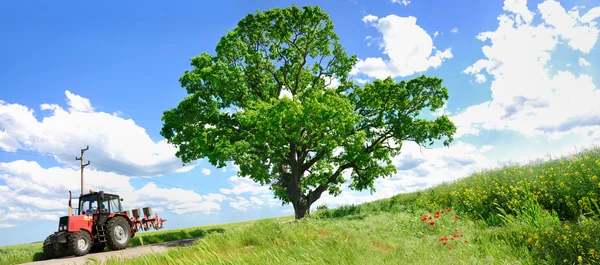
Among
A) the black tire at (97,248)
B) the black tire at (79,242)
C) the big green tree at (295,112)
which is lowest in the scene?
the black tire at (97,248)

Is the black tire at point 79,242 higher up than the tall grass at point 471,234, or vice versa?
the black tire at point 79,242

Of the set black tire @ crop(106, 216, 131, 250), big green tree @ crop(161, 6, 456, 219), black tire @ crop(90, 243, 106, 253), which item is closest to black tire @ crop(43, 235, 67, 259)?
black tire @ crop(90, 243, 106, 253)

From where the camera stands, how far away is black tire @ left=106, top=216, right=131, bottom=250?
1662 centimetres

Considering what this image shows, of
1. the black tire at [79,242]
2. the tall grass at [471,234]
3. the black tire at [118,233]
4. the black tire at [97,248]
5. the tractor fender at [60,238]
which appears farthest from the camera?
the black tire at [97,248]

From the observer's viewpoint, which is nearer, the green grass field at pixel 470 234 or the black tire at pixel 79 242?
the green grass field at pixel 470 234

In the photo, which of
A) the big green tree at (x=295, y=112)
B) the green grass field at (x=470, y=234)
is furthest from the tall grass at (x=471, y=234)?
the big green tree at (x=295, y=112)

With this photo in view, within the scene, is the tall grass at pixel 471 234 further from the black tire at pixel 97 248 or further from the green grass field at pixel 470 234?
the black tire at pixel 97 248

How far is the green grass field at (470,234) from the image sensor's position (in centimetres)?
711

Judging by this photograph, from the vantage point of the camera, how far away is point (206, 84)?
66.3 feet

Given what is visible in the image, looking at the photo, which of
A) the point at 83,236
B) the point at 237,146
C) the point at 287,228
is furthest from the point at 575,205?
the point at 83,236

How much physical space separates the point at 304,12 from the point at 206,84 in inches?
247

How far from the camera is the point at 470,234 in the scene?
1022 cm

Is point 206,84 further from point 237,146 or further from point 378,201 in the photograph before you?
point 378,201

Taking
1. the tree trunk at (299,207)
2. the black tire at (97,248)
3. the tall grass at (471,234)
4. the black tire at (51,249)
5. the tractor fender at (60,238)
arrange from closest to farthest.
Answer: the tall grass at (471,234) < the tractor fender at (60,238) < the black tire at (51,249) < the black tire at (97,248) < the tree trunk at (299,207)
